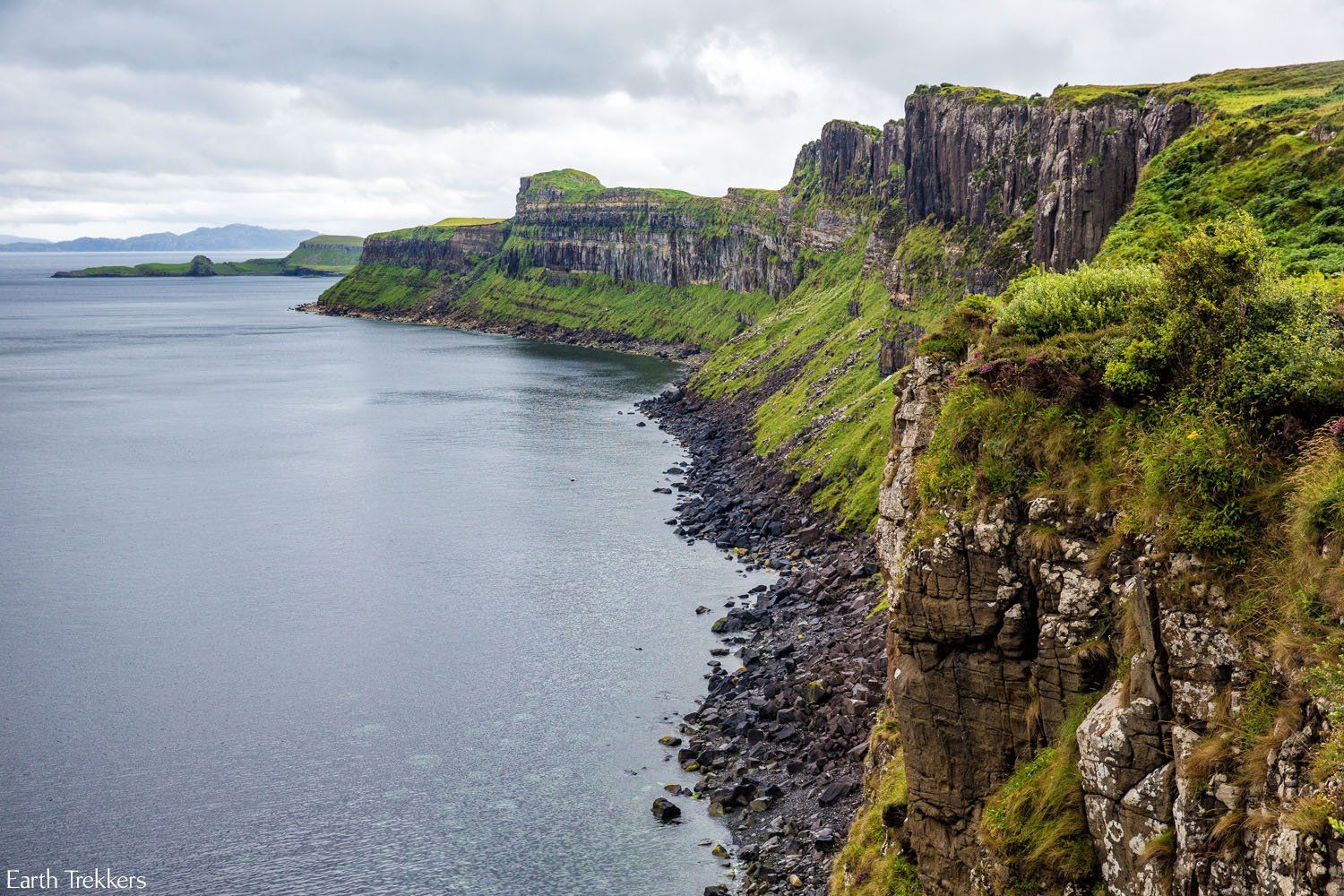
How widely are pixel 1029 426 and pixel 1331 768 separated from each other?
39.9 ft

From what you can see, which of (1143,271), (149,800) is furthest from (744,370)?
(1143,271)

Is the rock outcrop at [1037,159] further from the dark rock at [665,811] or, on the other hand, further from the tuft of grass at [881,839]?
the dark rock at [665,811]

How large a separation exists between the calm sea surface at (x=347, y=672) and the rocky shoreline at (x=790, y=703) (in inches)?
91.8

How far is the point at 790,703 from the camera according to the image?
61.3 metres

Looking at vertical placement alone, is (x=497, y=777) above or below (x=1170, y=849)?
below

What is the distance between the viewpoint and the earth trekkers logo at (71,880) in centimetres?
4747

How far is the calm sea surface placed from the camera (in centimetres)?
5041

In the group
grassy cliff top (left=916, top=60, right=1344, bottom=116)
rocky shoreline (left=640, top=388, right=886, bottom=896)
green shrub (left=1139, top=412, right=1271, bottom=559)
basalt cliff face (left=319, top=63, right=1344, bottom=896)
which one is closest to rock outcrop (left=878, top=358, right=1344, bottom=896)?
basalt cliff face (left=319, top=63, right=1344, bottom=896)

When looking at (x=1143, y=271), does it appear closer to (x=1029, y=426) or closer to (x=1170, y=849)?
(x=1029, y=426)

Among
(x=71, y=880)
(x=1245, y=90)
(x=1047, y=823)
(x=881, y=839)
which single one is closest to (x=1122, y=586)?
(x=1047, y=823)

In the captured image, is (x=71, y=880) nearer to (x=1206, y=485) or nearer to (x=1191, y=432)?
(x=1206, y=485)

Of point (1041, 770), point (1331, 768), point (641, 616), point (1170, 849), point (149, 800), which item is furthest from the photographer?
point (641, 616)

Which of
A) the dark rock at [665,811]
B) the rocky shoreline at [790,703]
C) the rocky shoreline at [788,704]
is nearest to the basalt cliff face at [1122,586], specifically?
the rocky shoreline at [788,704]

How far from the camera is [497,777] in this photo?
57094 millimetres
